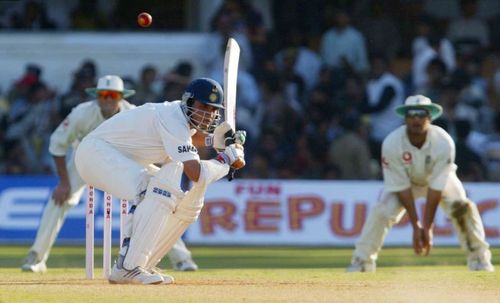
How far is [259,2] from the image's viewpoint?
19.1 m

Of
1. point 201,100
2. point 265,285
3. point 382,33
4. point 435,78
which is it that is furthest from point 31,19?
point 265,285

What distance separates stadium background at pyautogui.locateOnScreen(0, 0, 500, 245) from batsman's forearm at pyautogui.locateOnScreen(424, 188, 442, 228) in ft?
14.1

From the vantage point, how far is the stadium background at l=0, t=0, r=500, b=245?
15578 millimetres

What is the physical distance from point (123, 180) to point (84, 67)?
8.38 metres

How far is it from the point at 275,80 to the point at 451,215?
6057 mm

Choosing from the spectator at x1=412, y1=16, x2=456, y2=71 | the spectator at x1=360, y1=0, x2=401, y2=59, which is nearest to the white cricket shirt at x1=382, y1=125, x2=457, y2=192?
the spectator at x1=412, y1=16, x2=456, y2=71

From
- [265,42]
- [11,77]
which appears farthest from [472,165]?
[11,77]

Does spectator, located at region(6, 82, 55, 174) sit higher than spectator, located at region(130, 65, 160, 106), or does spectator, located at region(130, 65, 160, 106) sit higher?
spectator, located at region(130, 65, 160, 106)

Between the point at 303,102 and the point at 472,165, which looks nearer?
the point at 472,165

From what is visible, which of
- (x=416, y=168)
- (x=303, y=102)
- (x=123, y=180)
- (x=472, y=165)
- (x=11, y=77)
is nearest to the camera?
(x=123, y=180)

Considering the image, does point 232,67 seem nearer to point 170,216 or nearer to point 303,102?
point 170,216

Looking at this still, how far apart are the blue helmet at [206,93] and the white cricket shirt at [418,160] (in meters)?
2.92

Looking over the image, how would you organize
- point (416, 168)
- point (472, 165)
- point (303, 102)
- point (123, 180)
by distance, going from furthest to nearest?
point (303, 102)
point (472, 165)
point (416, 168)
point (123, 180)

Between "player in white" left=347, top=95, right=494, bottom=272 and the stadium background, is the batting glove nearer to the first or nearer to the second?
"player in white" left=347, top=95, right=494, bottom=272
